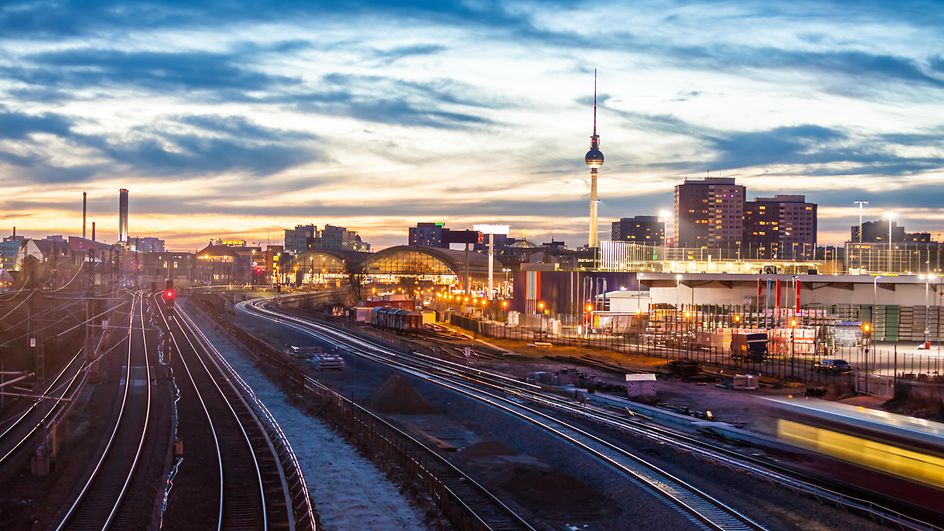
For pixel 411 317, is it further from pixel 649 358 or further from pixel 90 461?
pixel 90 461

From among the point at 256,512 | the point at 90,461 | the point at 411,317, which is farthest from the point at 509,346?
the point at 256,512

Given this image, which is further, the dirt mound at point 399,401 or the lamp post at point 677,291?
the lamp post at point 677,291

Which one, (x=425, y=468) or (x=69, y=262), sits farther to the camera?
(x=69, y=262)

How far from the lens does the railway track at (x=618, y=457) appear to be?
2019 cm

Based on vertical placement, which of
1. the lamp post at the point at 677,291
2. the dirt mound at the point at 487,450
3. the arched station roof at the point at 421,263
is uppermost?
the arched station roof at the point at 421,263

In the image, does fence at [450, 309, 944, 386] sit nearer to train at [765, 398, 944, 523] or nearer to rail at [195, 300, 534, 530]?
train at [765, 398, 944, 523]

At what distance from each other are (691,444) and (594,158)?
423ft

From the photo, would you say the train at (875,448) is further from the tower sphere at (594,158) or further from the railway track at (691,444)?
the tower sphere at (594,158)

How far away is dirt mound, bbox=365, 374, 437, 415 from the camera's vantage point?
3822 cm

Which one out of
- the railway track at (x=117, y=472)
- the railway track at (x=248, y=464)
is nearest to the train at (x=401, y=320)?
the railway track at (x=248, y=464)

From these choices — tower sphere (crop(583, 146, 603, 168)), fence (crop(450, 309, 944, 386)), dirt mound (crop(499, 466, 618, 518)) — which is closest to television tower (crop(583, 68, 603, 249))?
tower sphere (crop(583, 146, 603, 168))

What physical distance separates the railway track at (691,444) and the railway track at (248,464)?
11703 mm

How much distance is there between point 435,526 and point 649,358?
4047cm

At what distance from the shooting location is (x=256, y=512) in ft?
70.6
